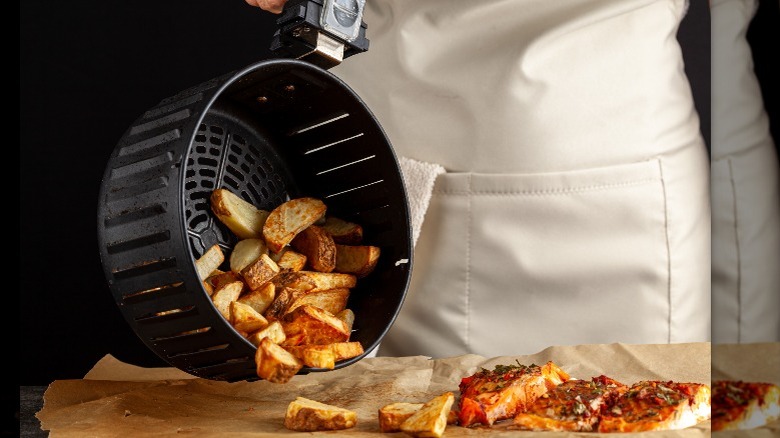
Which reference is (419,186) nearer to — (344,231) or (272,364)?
(344,231)

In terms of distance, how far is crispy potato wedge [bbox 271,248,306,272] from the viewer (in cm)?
126

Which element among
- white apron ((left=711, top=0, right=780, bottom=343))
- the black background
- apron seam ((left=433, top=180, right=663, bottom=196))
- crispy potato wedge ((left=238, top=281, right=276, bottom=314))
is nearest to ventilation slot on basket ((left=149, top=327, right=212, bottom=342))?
crispy potato wedge ((left=238, top=281, right=276, bottom=314))

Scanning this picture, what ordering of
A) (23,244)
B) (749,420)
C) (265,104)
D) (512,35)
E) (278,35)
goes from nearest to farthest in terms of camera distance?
(749,420)
(278,35)
(265,104)
(512,35)
(23,244)

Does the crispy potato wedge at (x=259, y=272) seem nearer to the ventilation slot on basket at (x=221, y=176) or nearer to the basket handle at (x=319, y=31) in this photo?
the ventilation slot on basket at (x=221, y=176)

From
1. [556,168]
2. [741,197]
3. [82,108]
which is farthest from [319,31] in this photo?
[82,108]

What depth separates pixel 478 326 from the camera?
1.74 meters

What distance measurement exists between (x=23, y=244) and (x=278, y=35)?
158cm

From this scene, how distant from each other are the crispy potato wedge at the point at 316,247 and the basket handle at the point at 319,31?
0.27 meters

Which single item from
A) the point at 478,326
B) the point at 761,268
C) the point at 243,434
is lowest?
the point at 243,434

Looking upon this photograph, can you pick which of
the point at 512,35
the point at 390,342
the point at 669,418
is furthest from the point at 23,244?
the point at 669,418

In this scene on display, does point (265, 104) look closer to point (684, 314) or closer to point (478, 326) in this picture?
point (478, 326)

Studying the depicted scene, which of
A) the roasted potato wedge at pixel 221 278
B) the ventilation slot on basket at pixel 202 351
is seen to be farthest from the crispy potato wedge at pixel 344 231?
the ventilation slot on basket at pixel 202 351

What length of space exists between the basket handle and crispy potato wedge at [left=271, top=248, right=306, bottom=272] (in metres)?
0.30

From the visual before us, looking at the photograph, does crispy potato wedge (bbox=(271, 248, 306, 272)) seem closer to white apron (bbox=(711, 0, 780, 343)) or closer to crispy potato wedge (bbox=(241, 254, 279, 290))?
crispy potato wedge (bbox=(241, 254, 279, 290))
